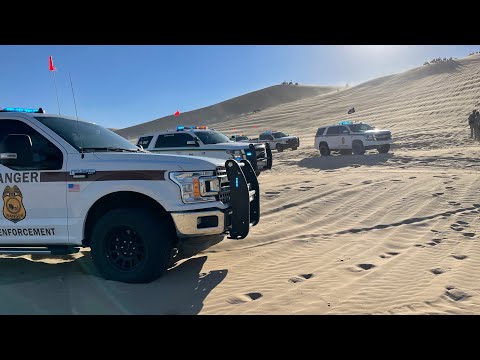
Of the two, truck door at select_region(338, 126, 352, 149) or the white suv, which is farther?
truck door at select_region(338, 126, 352, 149)

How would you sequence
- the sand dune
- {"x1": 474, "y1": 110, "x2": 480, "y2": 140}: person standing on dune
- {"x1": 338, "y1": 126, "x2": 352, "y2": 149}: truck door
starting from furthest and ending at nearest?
1. the sand dune
2. {"x1": 338, "y1": 126, "x2": 352, "y2": 149}: truck door
3. {"x1": 474, "y1": 110, "x2": 480, "y2": 140}: person standing on dune

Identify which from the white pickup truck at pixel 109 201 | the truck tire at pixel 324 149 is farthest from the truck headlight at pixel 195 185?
the truck tire at pixel 324 149

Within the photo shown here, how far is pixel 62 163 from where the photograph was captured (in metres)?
4.74

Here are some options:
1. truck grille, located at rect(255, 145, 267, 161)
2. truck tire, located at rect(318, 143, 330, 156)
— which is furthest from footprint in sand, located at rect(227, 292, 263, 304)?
truck tire, located at rect(318, 143, 330, 156)

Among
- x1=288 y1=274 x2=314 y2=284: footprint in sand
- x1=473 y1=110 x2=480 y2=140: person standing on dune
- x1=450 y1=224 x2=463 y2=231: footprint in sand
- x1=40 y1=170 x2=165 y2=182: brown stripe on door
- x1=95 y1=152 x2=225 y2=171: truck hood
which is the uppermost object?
x1=473 y1=110 x2=480 y2=140: person standing on dune

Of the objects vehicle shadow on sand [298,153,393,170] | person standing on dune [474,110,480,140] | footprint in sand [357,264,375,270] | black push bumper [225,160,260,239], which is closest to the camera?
black push bumper [225,160,260,239]

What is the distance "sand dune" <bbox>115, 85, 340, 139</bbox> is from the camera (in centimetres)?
7900

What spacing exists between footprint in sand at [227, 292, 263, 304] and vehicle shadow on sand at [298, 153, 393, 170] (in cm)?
1266

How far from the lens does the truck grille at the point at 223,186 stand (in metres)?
4.92

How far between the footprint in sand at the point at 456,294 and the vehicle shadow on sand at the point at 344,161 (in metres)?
12.3

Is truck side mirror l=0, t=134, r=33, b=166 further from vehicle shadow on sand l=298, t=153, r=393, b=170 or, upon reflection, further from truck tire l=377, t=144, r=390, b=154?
truck tire l=377, t=144, r=390, b=154

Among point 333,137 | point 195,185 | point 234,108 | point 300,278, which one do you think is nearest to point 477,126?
point 333,137
